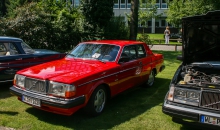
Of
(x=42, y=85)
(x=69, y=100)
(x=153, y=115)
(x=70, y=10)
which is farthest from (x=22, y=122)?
(x=70, y=10)

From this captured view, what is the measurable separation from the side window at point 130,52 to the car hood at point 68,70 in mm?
703

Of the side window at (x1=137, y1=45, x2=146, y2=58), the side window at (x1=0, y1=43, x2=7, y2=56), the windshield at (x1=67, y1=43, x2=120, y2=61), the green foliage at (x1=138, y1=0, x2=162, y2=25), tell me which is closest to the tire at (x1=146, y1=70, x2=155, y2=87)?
the side window at (x1=137, y1=45, x2=146, y2=58)

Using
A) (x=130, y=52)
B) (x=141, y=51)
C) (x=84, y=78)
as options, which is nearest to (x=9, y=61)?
(x=84, y=78)

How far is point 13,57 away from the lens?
6.93m

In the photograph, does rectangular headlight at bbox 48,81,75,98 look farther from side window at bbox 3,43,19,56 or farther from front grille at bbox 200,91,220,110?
side window at bbox 3,43,19,56

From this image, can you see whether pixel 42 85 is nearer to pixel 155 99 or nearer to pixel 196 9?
pixel 155 99

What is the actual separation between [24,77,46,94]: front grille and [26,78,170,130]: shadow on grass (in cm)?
63

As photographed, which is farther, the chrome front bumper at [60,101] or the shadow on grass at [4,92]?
the shadow on grass at [4,92]

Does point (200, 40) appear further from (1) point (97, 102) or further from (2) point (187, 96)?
(1) point (97, 102)

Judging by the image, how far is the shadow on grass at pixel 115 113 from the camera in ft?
15.5

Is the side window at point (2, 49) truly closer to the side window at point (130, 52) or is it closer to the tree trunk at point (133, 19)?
the side window at point (130, 52)

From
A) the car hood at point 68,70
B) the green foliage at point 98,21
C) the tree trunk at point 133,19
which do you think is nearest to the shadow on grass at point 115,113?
the car hood at point 68,70

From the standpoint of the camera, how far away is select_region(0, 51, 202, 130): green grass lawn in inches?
181

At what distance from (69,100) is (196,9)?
77.6 ft
